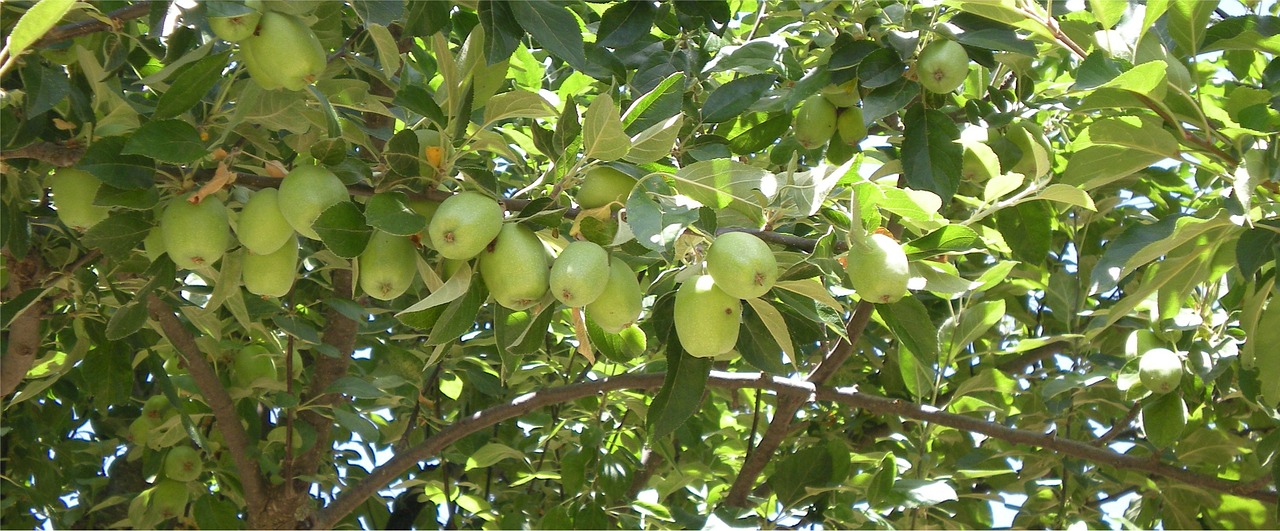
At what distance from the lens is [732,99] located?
2.00 metres

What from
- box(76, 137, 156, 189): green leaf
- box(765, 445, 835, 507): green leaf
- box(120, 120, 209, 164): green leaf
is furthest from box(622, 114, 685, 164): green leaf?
box(765, 445, 835, 507): green leaf

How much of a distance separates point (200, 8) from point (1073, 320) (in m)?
2.51

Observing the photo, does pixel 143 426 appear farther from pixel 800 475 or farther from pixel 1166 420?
pixel 1166 420

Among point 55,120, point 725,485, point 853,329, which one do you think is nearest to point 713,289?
point 853,329

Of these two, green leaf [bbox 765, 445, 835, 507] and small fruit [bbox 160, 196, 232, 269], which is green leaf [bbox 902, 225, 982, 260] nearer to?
small fruit [bbox 160, 196, 232, 269]

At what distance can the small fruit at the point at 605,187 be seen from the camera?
56.2 inches

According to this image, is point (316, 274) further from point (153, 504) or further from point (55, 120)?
point (55, 120)

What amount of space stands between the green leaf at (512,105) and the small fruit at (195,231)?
1.36 ft

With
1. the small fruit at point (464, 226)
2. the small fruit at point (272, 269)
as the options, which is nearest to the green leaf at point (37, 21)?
the small fruit at point (272, 269)

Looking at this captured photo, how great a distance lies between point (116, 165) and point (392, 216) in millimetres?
450

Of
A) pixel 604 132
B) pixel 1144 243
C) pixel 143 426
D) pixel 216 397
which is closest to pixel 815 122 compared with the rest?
pixel 1144 243

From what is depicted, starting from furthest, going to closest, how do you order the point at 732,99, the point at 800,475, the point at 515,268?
the point at 800,475
the point at 732,99
the point at 515,268

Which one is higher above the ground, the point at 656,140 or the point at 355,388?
the point at 656,140

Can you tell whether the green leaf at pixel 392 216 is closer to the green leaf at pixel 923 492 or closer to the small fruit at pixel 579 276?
the small fruit at pixel 579 276
